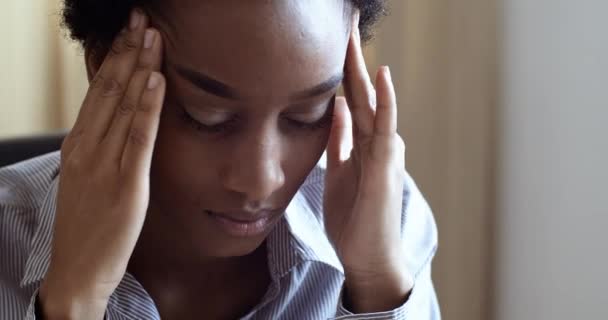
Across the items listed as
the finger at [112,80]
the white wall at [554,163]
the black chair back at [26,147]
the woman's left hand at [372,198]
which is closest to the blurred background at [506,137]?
the white wall at [554,163]

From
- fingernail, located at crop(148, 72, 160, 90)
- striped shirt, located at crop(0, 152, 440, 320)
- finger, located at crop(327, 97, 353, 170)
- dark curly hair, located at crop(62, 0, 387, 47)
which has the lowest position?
striped shirt, located at crop(0, 152, 440, 320)

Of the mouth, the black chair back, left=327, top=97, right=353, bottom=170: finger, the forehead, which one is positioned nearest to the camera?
the forehead

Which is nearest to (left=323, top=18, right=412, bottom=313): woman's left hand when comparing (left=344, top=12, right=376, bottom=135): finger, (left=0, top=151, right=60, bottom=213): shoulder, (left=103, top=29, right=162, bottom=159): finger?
(left=344, top=12, right=376, bottom=135): finger

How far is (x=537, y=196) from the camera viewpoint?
57.4 inches

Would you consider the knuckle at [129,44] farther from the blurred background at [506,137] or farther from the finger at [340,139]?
the blurred background at [506,137]

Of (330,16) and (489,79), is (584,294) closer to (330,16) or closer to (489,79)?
(489,79)

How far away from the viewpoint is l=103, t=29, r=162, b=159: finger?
796 mm

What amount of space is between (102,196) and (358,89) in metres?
0.32

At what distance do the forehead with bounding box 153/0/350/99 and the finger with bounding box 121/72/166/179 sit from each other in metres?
0.03

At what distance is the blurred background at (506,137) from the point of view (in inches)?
52.0

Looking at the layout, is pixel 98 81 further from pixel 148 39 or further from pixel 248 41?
pixel 248 41

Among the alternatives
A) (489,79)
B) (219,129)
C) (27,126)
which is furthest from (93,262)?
(27,126)

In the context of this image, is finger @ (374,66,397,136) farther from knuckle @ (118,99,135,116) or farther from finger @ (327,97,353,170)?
knuckle @ (118,99,135,116)

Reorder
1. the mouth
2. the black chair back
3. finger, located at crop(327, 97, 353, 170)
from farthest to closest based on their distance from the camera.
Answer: the black chair back, finger, located at crop(327, 97, 353, 170), the mouth
